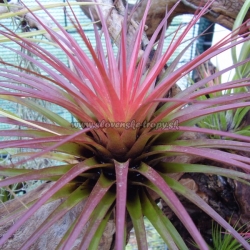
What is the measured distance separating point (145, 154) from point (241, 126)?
476 mm

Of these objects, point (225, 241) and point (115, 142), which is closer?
point (115, 142)

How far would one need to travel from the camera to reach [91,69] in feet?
1.73

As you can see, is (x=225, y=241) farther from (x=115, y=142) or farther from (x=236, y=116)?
(x=115, y=142)

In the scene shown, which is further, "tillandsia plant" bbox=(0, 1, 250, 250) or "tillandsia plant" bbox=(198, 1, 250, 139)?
"tillandsia plant" bbox=(198, 1, 250, 139)

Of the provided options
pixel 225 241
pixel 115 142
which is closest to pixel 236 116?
Result: pixel 225 241

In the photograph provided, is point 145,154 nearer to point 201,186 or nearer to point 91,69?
point 91,69

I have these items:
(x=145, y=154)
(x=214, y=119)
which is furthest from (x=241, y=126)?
(x=145, y=154)

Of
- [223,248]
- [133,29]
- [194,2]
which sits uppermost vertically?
[194,2]

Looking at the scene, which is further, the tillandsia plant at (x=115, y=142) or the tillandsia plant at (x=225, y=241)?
the tillandsia plant at (x=225, y=241)

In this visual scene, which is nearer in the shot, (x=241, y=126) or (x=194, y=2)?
(x=241, y=126)

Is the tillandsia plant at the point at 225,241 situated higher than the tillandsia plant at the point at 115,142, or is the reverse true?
the tillandsia plant at the point at 115,142

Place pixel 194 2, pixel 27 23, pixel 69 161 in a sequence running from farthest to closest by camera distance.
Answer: pixel 194 2, pixel 27 23, pixel 69 161

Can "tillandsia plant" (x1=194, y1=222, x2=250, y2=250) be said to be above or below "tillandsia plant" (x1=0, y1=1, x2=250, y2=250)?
below

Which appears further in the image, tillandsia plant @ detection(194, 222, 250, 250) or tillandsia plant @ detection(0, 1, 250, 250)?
tillandsia plant @ detection(194, 222, 250, 250)
